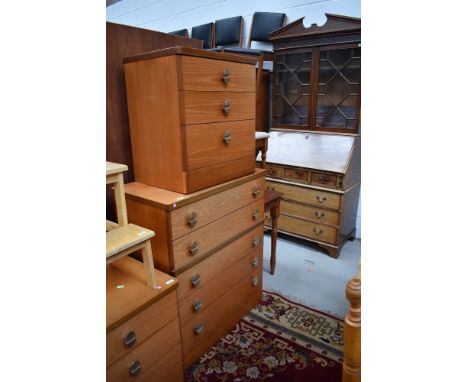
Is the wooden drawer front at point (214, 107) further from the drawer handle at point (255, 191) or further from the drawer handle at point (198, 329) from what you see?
the drawer handle at point (198, 329)

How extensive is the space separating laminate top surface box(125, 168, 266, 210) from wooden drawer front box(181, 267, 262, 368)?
0.55 metres

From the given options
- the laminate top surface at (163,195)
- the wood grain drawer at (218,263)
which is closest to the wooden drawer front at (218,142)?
the laminate top surface at (163,195)

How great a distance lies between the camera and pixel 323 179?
238 cm

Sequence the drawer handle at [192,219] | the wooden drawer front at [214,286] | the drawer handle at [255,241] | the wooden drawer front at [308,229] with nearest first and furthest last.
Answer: the drawer handle at [192,219]
the wooden drawer front at [214,286]
the drawer handle at [255,241]
the wooden drawer front at [308,229]

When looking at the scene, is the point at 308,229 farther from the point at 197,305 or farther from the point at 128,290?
the point at 128,290

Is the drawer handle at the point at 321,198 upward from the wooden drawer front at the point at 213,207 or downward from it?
downward

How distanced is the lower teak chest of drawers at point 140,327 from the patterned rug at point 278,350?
0.25 m

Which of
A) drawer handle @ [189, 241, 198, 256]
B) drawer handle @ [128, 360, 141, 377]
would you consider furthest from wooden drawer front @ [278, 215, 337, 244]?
drawer handle @ [128, 360, 141, 377]

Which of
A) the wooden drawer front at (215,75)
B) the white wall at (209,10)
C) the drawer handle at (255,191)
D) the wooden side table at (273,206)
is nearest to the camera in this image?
the wooden drawer front at (215,75)

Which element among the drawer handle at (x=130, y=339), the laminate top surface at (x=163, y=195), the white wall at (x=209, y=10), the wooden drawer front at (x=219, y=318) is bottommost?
the wooden drawer front at (x=219, y=318)

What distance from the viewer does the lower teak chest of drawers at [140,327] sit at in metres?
0.99
